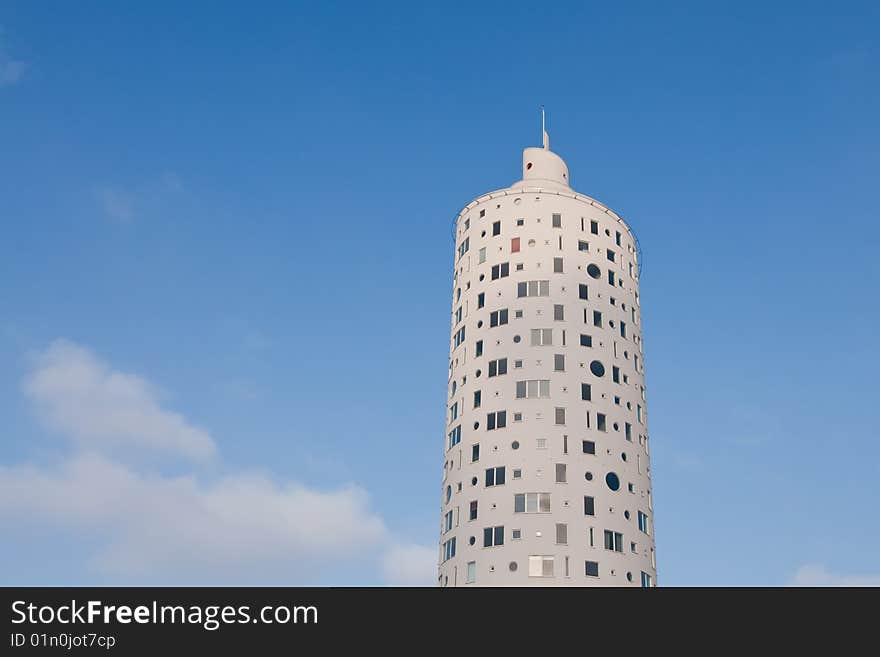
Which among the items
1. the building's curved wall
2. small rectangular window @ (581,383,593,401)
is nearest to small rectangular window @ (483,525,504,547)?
the building's curved wall

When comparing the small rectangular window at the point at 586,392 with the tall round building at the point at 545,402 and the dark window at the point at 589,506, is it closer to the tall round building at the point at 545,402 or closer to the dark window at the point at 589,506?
the tall round building at the point at 545,402

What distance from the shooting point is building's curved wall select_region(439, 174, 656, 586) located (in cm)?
6606

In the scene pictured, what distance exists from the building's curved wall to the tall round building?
0.29 ft

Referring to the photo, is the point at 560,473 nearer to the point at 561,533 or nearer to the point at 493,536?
the point at 561,533

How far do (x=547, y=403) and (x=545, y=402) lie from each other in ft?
0.49

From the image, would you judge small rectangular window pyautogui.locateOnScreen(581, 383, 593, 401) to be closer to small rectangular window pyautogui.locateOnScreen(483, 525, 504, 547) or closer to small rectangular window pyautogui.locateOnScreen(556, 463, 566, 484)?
small rectangular window pyautogui.locateOnScreen(556, 463, 566, 484)

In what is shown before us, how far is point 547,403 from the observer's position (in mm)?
69062

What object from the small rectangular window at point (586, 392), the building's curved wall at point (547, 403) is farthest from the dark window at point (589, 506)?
the small rectangular window at point (586, 392)

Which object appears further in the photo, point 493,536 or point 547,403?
point 547,403

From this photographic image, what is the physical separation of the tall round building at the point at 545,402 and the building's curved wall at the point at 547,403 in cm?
9

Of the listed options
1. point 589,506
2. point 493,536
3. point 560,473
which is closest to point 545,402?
point 560,473
